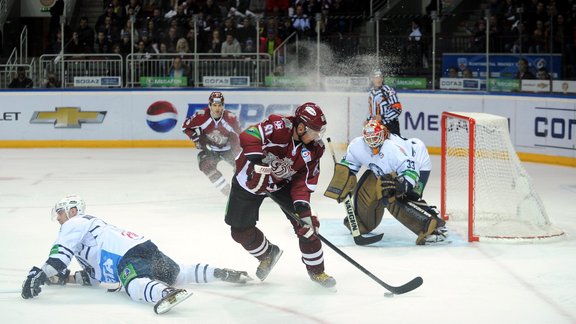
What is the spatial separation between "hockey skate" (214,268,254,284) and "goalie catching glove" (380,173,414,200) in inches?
62.7

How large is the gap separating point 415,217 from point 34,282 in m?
3.16

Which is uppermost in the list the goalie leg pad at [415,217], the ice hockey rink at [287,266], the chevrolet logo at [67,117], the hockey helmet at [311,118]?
the hockey helmet at [311,118]

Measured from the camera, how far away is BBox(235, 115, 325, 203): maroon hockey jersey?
6.14 metres

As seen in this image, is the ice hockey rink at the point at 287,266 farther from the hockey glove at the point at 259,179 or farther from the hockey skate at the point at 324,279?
the hockey glove at the point at 259,179

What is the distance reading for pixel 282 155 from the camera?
6254 mm

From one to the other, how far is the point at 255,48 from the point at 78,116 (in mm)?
2855

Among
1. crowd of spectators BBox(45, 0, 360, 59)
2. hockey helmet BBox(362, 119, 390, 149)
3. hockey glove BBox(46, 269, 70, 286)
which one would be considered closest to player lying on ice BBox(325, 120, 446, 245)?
hockey helmet BBox(362, 119, 390, 149)

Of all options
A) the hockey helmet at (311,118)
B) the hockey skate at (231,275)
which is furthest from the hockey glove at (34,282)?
the hockey helmet at (311,118)

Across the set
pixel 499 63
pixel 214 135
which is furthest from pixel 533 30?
pixel 214 135

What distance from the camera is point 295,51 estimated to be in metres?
15.3

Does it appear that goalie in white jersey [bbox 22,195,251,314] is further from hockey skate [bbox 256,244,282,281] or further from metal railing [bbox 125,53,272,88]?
metal railing [bbox 125,53,272,88]

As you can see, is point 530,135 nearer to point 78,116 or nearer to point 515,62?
point 515,62

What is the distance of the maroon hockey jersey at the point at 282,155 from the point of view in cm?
614

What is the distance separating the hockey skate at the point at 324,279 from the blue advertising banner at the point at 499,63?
304 inches
